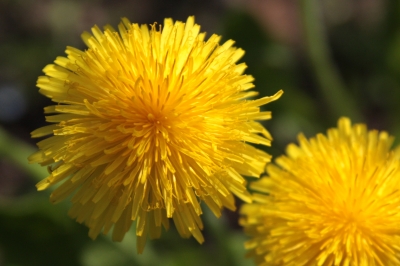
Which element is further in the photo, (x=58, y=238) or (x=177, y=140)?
(x=58, y=238)

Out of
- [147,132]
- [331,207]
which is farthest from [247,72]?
[147,132]

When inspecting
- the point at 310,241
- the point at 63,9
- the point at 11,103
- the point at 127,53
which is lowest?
the point at 310,241

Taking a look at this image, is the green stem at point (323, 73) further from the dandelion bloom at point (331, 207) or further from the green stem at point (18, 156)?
the green stem at point (18, 156)

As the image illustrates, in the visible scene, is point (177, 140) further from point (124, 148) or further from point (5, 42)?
point (5, 42)

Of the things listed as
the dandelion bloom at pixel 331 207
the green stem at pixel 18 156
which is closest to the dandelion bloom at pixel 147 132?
the dandelion bloom at pixel 331 207

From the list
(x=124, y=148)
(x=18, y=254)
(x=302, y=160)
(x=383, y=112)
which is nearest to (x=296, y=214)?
(x=302, y=160)

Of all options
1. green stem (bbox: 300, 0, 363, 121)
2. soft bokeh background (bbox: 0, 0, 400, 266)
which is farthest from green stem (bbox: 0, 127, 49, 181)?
green stem (bbox: 300, 0, 363, 121)
